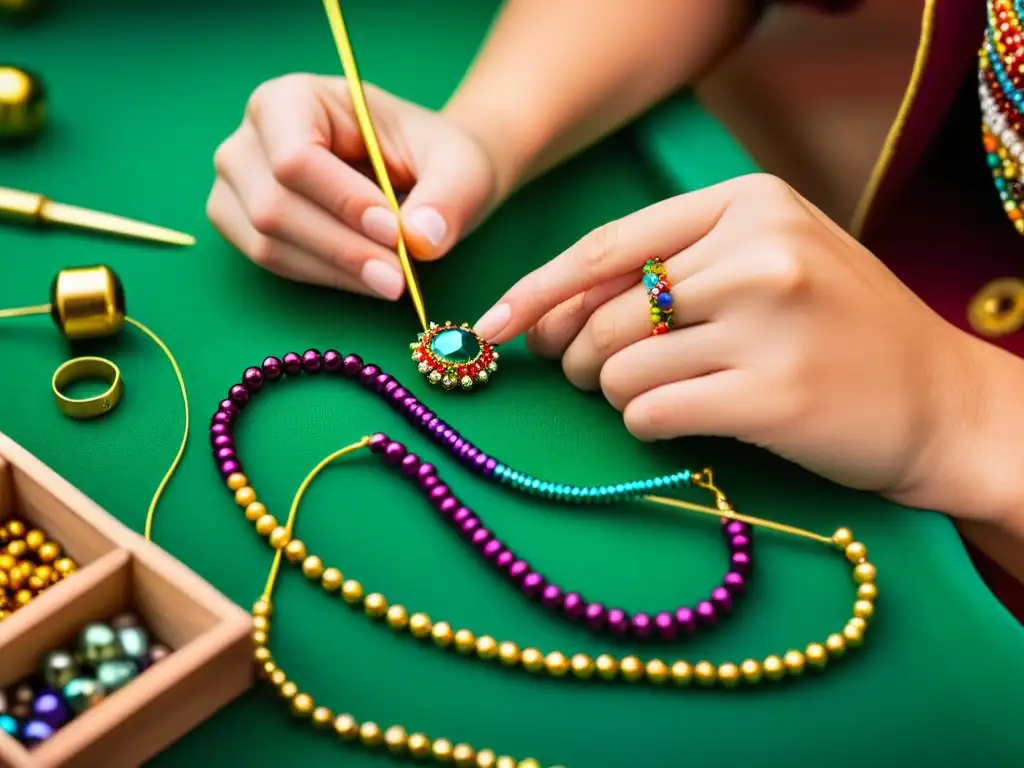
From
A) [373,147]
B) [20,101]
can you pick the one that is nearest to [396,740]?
[373,147]

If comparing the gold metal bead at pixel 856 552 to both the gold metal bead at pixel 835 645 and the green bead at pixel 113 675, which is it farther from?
the green bead at pixel 113 675

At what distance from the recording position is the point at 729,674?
1.84ft

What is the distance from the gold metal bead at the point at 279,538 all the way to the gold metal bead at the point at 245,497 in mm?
28

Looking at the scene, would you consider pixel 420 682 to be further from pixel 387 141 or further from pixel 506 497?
pixel 387 141

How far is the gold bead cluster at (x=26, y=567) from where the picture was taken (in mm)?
564

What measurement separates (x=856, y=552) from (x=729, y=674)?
0.42 ft

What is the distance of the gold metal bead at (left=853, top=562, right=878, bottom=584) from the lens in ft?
1.99

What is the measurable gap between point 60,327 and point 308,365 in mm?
184

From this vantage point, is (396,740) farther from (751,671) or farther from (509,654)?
(751,671)

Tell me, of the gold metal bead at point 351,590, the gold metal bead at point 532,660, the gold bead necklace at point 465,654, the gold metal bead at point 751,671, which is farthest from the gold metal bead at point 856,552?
the gold metal bead at point 351,590

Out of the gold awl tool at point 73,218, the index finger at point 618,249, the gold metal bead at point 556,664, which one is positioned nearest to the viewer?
the gold metal bead at point 556,664

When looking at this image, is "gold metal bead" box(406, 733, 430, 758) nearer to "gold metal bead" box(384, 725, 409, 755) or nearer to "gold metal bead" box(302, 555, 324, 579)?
"gold metal bead" box(384, 725, 409, 755)

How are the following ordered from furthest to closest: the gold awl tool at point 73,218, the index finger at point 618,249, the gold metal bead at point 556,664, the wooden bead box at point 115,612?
the gold awl tool at point 73,218, the index finger at point 618,249, the gold metal bead at point 556,664, the wooden bead box at point 115,612

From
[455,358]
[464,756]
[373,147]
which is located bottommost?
[464,756]
